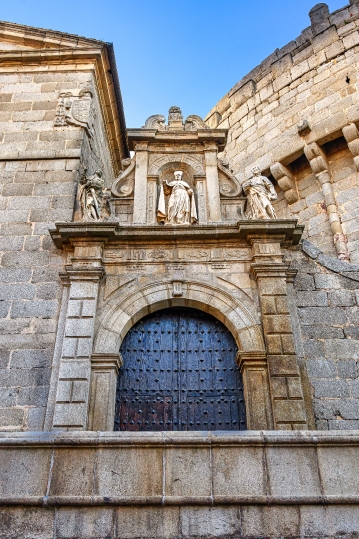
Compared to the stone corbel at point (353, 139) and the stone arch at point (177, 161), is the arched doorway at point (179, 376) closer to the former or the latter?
the stone arch at point (177, 161)

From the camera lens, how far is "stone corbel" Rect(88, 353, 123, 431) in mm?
6234

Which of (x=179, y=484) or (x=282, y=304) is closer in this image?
(x=179, y=484)

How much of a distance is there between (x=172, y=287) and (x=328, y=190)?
5069 mm

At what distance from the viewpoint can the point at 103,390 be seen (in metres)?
6.46

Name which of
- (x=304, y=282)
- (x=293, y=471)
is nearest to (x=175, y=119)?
(x=304, y=282)

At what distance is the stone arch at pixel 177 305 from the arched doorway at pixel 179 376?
0.73 feet

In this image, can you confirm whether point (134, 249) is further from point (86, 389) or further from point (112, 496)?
point (112, 496)

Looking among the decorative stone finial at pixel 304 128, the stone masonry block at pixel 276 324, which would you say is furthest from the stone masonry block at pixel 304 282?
the decorative stone finial at pixel 304 128

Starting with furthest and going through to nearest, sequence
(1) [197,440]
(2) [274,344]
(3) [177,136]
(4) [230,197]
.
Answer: (3) [177,136], (4) [230,197], (2) [274,344], (1) [197,440]

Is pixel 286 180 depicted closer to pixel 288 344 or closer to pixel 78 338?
pixel 288 344

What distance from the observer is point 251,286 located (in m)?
7.28

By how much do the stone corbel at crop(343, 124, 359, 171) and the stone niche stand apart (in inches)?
122

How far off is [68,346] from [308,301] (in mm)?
3463

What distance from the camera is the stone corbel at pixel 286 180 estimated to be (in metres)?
11.3
